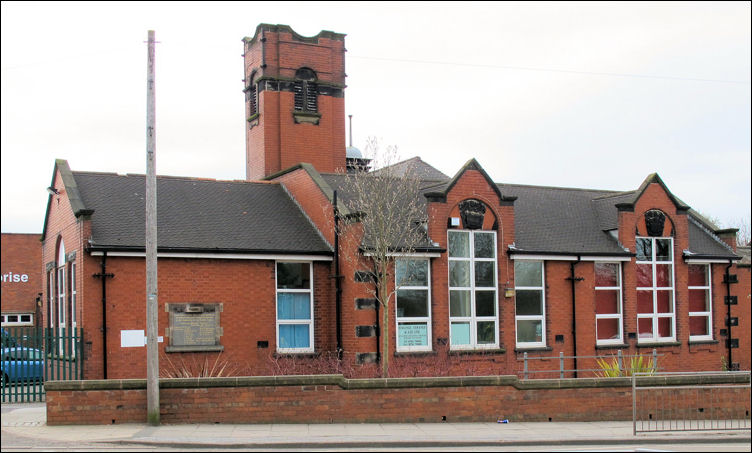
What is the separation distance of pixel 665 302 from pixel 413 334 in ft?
30.6

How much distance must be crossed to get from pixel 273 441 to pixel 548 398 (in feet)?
20.4

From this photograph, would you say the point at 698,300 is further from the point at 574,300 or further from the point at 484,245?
the point at 484,245

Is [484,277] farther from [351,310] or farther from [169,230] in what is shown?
[169,230]

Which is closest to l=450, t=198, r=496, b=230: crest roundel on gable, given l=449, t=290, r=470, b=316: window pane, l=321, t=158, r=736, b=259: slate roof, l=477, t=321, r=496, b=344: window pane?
l=321, t=158, r=736, b=259: slate roof

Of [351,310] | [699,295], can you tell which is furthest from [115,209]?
[699,295]

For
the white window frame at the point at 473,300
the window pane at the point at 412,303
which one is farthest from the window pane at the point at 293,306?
the white window frame at the point at 473,300

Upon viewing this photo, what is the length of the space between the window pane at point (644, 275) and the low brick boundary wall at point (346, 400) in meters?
9.49

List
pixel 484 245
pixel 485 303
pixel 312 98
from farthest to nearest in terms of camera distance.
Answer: pixel 312 98
pixel 484 245
pixel 485 303

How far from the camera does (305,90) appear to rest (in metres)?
31.2

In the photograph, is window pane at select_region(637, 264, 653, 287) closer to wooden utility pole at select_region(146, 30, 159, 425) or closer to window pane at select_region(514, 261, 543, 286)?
window pane at select_region(514, 261, 543, 286)

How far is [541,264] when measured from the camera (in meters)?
26.5

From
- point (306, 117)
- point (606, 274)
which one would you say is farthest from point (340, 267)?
point (606, 274)

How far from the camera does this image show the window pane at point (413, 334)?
2425cm

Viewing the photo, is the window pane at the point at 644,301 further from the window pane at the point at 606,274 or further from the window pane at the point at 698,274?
the window pane at the point at 698,274
